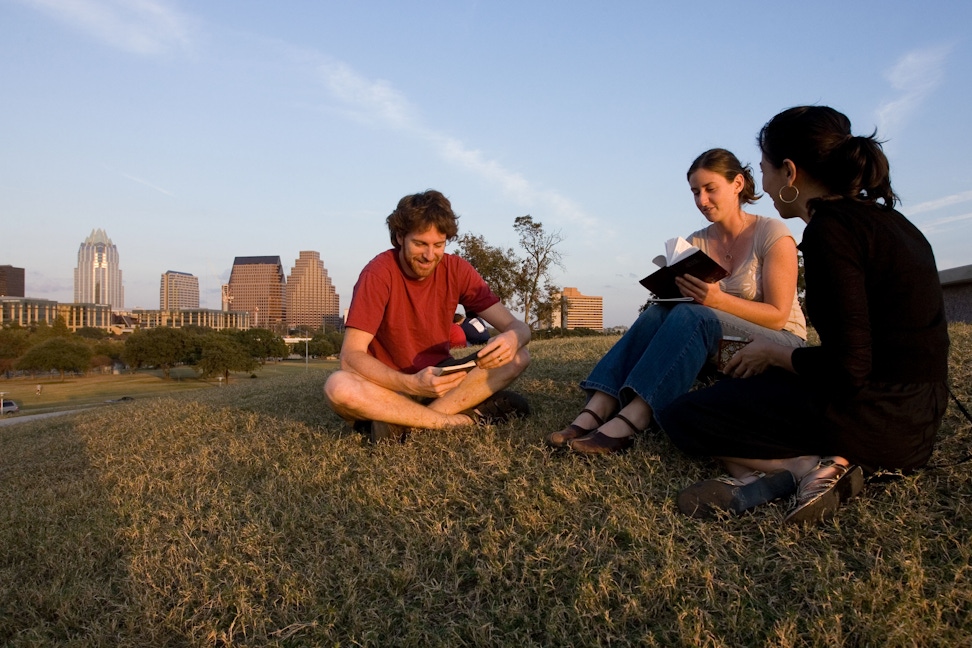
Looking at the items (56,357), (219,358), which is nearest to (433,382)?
(219,358)

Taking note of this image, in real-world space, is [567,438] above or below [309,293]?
below

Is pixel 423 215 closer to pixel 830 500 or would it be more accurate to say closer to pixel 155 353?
pixel 830 500

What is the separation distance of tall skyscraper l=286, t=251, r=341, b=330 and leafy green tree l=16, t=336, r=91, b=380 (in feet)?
307

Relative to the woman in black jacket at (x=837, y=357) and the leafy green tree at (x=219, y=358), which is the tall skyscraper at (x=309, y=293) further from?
the woman in black jacket at (x=837, y=357)

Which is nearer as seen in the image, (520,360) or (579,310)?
(520,360)

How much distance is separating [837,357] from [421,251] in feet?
7.39

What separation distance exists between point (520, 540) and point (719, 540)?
71 centimetres

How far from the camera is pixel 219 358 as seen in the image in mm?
50406

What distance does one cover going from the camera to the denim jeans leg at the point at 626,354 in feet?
11.0

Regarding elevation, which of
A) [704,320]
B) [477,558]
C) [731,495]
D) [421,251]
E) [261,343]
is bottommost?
[261,343]

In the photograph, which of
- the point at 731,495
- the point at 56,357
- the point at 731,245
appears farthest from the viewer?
the point at 56,357

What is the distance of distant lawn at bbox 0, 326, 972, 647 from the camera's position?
1926mm

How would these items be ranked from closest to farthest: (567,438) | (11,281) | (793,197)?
(793,197) → (567,438) → (11,281)

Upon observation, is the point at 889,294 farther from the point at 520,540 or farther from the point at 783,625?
the point at 520,540
